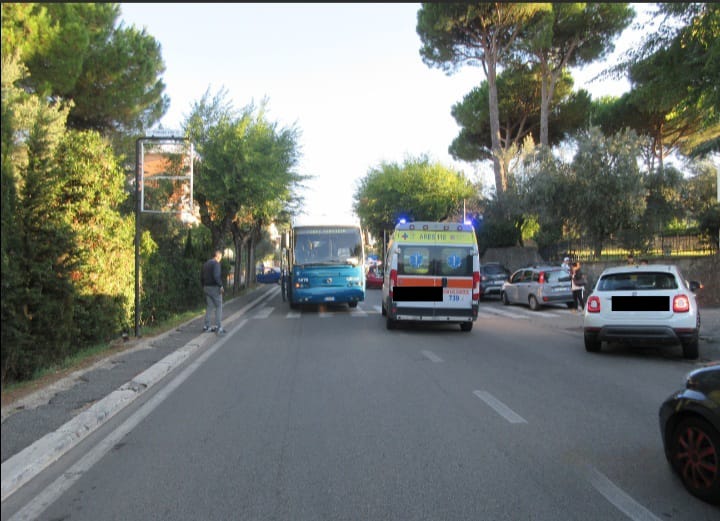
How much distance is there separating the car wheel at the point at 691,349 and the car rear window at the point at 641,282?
942mm

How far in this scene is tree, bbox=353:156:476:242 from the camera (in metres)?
43.2

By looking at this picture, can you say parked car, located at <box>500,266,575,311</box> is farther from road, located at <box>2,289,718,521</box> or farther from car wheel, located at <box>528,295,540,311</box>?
road, located at <box>2,289,718,521</box>

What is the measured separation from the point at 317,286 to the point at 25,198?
473 inches

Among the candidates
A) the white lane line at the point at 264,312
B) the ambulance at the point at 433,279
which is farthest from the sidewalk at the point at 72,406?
the white lane line at the point at 264,312

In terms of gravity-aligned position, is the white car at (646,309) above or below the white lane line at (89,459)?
above

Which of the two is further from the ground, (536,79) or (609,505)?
(536,79)

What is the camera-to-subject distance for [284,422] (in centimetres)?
604

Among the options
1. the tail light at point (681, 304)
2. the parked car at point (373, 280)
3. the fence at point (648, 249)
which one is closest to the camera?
the tail light at point (681, 304)

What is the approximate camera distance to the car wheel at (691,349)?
32.2 ft

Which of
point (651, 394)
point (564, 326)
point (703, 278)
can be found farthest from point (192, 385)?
point (703, 278)

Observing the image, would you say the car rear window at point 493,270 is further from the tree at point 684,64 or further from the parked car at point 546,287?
the tree at point 684,64

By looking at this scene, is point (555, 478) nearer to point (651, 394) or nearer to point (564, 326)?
point (651, 394)

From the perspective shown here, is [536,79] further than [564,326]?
Yes

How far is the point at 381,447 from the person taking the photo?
5156 millimetres
